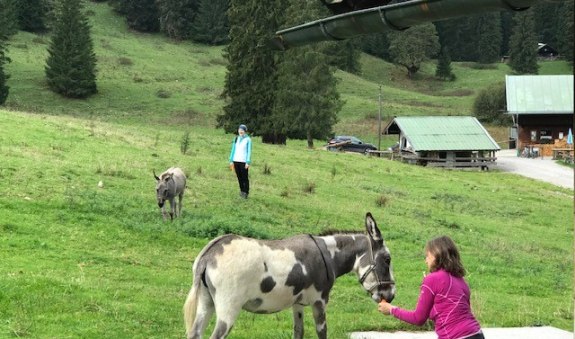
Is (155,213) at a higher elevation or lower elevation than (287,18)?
lower

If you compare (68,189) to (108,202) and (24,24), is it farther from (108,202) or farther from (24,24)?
(24,24)

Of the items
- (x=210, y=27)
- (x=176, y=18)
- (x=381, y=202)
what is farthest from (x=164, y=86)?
(x=381, y=202)

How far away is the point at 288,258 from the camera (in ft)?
24.9

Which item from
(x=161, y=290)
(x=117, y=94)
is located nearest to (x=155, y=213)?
(x=161, y=290)

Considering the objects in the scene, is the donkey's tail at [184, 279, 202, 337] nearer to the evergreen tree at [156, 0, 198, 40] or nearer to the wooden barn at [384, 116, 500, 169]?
the wooden barn at [384, 116, 500, 169]

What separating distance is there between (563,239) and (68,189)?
17.1m

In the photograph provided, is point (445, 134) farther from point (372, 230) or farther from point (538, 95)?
point (372, 230)

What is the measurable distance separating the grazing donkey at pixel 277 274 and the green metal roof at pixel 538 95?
221ft

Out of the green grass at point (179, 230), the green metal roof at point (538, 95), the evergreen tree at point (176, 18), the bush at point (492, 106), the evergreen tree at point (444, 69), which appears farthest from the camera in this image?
the evergreen tree at point (444, 69)

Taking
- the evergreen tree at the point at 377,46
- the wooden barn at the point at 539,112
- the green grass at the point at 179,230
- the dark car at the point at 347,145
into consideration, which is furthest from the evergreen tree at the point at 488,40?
the green grass at the point at 179,230

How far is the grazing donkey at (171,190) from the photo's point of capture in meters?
17.1

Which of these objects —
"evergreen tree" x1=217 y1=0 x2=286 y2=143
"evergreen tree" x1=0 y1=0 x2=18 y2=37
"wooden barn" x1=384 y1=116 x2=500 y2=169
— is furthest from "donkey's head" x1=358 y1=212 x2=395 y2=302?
"evergreen tree" x1=0 y1=0 x2=18 y2=37

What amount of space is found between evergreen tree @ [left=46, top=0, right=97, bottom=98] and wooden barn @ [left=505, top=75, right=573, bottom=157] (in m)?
44.9

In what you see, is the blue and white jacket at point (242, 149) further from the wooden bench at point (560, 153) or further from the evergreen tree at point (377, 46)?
the evergreen tree at point (377, 46)
